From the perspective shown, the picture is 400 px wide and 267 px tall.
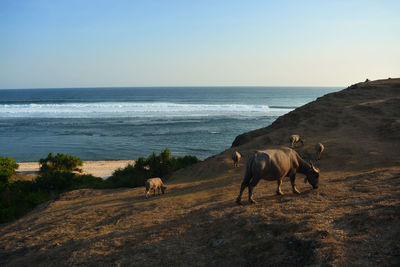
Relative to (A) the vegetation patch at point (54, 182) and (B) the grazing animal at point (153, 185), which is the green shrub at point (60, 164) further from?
(B) the grazing animal at point (153, 185)

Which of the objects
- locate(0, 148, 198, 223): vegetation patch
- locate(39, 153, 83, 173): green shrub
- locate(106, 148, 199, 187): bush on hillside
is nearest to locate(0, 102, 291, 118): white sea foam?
locate(39, 153, 83, 173): green shrub

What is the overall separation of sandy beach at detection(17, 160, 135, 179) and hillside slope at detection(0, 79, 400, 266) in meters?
10.5

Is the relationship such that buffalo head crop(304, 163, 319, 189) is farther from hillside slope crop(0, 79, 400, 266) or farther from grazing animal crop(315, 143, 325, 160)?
grazing animal crop(315, 143, 325, 160)

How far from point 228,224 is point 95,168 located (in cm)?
2457

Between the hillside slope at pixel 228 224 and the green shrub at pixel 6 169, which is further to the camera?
the green shrub at pixel 6 169

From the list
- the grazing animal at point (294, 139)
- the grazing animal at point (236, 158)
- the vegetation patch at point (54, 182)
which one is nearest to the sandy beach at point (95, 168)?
the vegetation patch at point (54, 182)

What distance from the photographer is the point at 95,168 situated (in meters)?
30.3

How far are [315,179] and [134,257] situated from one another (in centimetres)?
729

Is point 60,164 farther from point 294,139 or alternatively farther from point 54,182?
point 294,139

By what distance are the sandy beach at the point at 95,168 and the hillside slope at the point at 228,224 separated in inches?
412

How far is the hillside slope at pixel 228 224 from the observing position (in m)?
6.69

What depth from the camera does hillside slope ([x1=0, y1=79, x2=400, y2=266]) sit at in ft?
22.0

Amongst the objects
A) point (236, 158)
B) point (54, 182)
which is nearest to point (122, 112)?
point (54, 182)

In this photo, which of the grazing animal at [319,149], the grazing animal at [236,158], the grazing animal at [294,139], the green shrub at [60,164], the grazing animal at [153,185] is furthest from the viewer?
the green shrub at [60,164]
